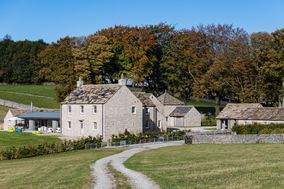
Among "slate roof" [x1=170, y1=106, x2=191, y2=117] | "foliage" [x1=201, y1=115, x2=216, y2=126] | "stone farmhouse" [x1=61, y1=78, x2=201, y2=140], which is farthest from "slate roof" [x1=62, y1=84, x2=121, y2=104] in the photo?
"foliage" [x1=201, y1=115, x2=216, y2=126]

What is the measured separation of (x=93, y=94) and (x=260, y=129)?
22.6 meters

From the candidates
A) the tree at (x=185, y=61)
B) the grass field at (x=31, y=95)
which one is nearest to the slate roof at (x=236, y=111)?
the tree at (x=185, y=61)

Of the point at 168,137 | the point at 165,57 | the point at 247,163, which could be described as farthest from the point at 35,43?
the point at 247,163

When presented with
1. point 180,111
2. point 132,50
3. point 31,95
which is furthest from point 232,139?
point 31,95

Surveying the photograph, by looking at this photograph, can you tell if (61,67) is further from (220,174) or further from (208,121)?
(220,174)

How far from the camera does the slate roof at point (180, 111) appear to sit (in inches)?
3484

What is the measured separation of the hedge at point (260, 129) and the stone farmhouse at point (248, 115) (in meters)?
6.56

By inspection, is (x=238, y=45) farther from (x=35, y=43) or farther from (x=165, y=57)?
(x=35, y=43)

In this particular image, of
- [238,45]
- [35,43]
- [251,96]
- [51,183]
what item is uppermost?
[35,43]

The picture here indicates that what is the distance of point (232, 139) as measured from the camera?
2050 inches

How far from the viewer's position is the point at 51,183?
25.2 meters

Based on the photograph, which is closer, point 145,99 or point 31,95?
point 145,99

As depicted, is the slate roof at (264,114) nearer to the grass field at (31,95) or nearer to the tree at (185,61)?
the tree at (185,61)

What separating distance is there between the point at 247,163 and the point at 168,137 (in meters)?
33.2
